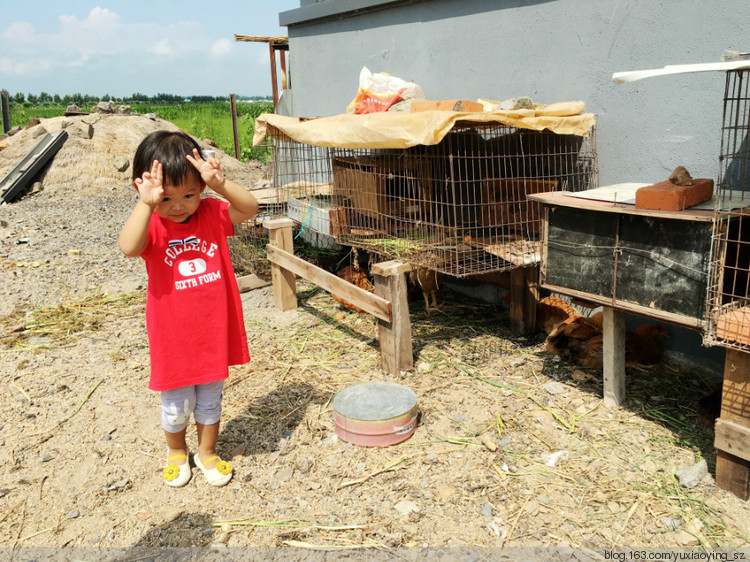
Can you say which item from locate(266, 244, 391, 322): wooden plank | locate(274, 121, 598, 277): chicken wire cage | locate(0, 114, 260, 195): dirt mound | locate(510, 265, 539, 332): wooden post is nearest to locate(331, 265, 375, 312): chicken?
locate(266, 244, 391, 322): wooden plank

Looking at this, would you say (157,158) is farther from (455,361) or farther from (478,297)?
(478,297)

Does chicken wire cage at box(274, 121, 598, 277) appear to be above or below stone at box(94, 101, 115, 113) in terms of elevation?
below

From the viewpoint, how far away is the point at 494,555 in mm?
2631

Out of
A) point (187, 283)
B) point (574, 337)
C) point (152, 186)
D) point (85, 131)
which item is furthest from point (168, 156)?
point (85, 131)

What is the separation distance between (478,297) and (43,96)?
57315 millimetres

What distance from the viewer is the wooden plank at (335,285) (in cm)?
436

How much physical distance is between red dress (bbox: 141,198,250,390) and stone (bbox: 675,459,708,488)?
2402 millimetres

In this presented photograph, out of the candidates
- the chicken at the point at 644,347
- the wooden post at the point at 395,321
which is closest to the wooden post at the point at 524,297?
the chicken at the point at 644,347

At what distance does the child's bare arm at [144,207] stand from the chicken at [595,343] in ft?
10.3

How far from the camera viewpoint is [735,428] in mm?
2852

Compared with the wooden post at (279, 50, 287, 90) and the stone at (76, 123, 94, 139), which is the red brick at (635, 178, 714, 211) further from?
the stone at (76, 123, 94, 139)

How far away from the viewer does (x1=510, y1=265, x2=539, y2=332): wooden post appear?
4953 millimetres

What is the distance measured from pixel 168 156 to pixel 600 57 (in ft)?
11.0

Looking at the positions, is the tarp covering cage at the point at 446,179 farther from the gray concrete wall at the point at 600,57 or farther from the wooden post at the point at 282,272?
the wooden post at the point at 282,272
